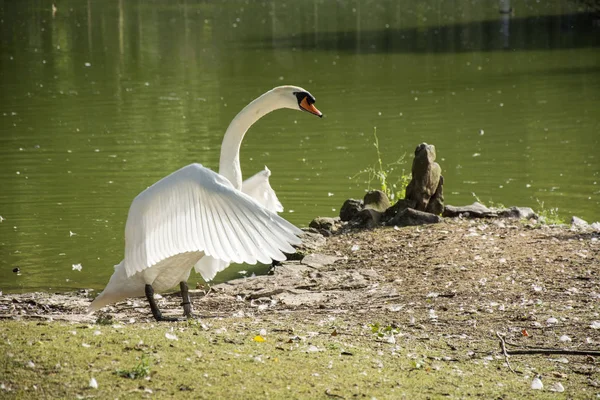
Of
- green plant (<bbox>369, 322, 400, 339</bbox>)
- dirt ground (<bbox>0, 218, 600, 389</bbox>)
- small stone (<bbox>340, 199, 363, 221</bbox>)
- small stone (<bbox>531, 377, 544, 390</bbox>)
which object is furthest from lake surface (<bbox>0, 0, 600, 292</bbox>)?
small stone (<bbox>531, 377, 544, 390</bbox>)

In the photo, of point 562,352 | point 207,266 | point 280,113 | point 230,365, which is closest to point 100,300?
point 207,266

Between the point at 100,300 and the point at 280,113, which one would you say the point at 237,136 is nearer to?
the point at 100,300

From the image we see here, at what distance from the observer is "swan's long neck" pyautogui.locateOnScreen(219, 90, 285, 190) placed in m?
7.45

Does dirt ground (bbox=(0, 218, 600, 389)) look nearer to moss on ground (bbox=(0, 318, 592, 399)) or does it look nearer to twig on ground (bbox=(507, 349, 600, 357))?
twig on ground (bbox=(507, 349, 600, 357))

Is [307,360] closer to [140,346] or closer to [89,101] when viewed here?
[140,346]

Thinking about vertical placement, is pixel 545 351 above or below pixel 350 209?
above

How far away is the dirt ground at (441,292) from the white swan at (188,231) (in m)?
0.71

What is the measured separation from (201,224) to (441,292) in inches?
109

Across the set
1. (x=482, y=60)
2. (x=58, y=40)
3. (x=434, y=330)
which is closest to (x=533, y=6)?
(x=482, y=60)

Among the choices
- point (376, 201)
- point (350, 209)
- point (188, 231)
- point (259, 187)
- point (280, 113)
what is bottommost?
point (350, 209)

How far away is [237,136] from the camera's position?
7.67 m

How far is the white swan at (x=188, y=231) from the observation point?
18.2 feet

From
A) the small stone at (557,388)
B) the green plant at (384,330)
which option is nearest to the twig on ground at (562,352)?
the small stone at (557,388)

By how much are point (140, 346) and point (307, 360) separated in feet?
3.31
